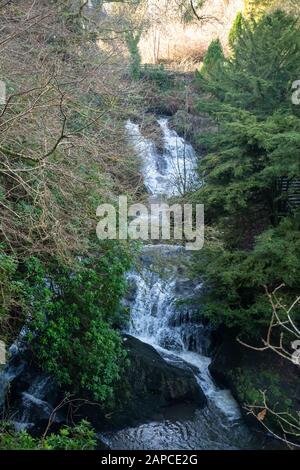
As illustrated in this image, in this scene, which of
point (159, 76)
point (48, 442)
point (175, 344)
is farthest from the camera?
point (159, 76)

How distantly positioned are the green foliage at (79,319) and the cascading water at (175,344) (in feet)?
3.08

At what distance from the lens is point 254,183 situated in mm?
7867

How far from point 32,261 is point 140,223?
2.22 meters

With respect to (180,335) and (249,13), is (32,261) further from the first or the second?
(249,13)

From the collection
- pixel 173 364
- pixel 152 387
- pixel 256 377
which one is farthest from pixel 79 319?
pixel 256 377

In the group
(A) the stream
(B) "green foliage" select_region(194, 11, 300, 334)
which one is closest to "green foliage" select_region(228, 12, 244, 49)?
(B) "green foliage" select_region(194, 11, 300, 334)

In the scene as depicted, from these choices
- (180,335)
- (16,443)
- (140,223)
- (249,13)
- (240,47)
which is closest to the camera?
(16,443)

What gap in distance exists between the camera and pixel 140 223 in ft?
23.2

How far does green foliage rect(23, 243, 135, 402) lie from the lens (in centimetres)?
549

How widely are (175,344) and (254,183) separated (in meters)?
3.42

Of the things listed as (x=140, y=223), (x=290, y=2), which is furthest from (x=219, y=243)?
(x=290, y=2)

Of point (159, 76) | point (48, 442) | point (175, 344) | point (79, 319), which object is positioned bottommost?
point (48, 442)

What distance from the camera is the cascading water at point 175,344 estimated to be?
6.40 m

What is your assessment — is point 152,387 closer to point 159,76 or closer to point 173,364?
point 173,364
